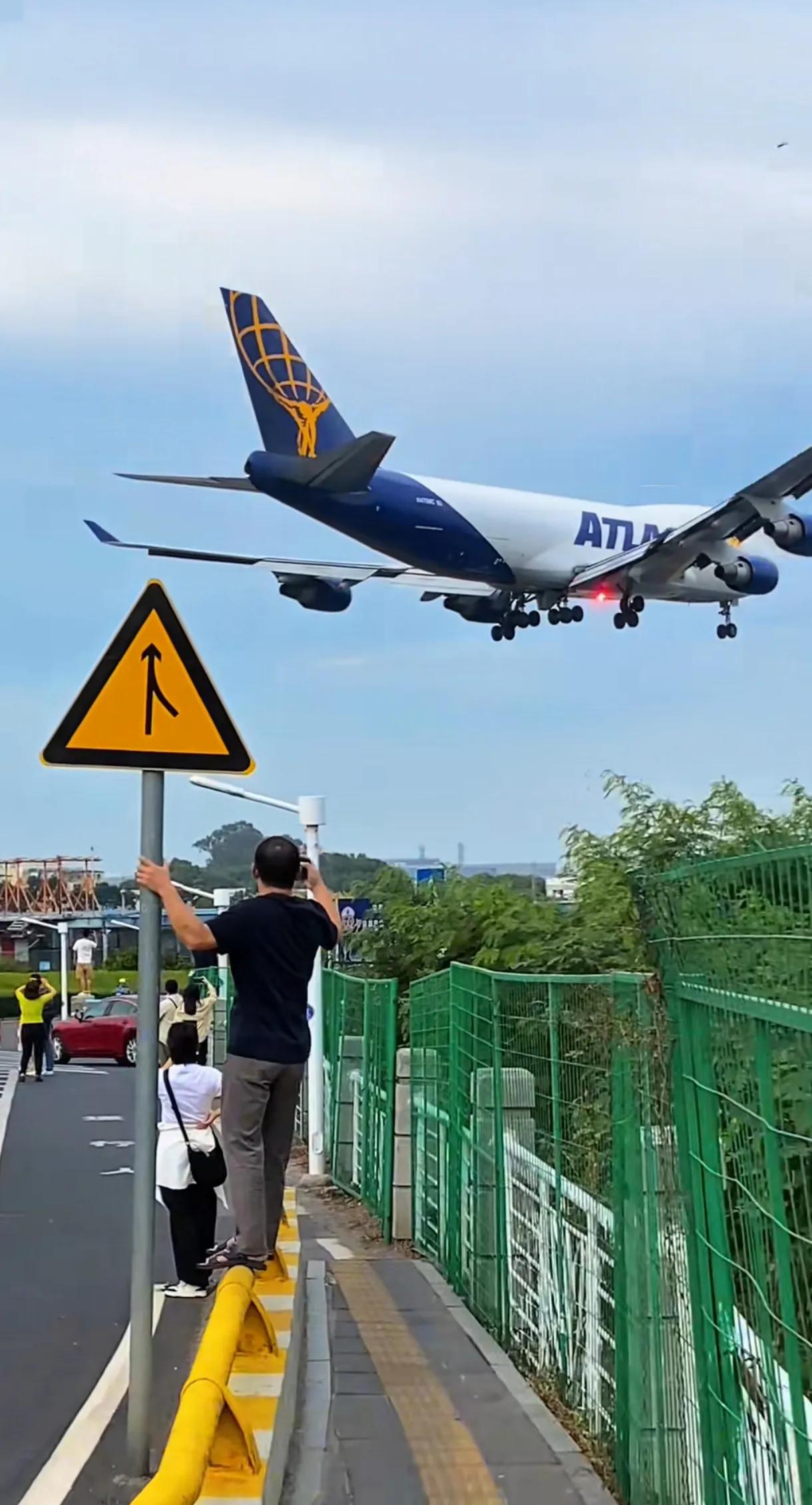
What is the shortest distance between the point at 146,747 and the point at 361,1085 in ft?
36.3

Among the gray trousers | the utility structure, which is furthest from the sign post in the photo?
the utility structure

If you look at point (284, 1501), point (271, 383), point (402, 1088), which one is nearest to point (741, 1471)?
point (284, 1501)

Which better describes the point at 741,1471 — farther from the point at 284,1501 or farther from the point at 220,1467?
the point at 284,1501

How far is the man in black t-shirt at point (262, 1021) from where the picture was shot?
6836 mm

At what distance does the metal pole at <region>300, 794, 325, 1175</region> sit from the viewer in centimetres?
1833

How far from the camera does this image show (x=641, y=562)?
31531 millimetres

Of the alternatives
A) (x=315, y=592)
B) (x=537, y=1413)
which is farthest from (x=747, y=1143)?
(x=315, y=592)

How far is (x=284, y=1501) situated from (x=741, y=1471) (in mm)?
2454

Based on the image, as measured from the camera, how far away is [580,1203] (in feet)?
23.2

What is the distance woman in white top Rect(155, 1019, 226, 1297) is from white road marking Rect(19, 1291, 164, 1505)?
666 millimetres

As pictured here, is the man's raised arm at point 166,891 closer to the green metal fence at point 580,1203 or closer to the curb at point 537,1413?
the green metal fence at point 580,1203

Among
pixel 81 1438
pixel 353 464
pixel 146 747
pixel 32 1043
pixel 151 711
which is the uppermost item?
pixel 353 464

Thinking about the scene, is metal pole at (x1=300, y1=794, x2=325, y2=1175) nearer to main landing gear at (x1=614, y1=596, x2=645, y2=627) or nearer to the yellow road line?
the yellow road line

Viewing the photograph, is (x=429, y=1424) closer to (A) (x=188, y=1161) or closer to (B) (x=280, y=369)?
(A) (x=188, y=1161)
